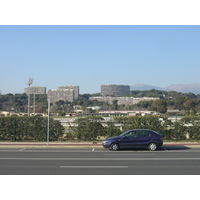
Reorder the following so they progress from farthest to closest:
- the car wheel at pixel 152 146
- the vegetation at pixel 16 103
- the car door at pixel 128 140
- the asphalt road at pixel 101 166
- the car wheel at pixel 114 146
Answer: the vegetation at pixel 16 103 < the car wheel at pixel 114 146 < the car wheel at pixel 152 146 < the car door at pixel 128 140 < the asphalt road at pixel 101 166

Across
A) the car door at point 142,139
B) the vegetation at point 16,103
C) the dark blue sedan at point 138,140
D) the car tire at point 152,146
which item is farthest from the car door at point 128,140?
the vegetation at point 16,103

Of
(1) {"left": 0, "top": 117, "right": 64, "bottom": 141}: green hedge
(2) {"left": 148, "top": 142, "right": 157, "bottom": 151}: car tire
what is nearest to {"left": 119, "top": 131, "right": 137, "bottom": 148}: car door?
(2) {"left": 148, "top": 142, "right": 157, "bottom": 151}: car tire

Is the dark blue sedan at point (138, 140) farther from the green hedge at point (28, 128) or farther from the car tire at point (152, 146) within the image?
the green hedge at point (28, 128)

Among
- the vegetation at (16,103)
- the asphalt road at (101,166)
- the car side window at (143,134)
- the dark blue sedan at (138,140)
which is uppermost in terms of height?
the vegetation at (16,103)

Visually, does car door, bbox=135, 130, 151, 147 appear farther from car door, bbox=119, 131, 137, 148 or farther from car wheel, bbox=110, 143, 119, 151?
car wheel, bbox=110, 143, 119, 151

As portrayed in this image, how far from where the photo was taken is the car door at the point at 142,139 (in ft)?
64.1

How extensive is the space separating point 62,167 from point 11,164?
8.31 ft

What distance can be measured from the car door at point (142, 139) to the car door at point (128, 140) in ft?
0.81

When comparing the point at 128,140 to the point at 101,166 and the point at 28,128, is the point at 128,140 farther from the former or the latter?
the point at 28,128

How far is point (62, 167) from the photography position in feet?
43.9

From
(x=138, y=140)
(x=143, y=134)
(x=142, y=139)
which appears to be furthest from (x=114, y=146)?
(x=143, y=134)

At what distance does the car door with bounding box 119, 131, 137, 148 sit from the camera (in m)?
19.5

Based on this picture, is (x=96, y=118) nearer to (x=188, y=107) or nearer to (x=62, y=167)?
(x=62, y=167)

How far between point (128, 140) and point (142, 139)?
863mm
